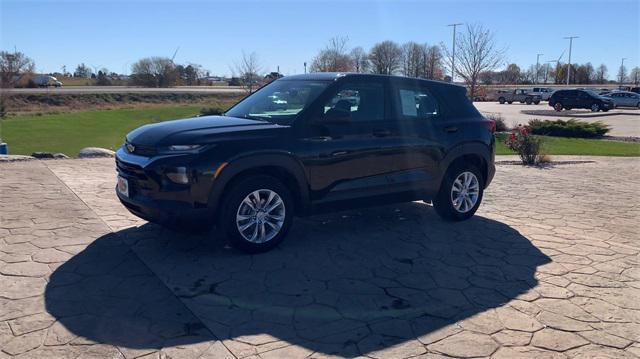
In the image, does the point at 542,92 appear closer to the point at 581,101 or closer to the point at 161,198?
the point at 581,101

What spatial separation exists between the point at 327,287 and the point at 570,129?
19.2 m

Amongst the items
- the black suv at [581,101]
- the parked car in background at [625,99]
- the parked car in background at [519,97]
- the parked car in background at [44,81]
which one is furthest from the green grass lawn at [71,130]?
the parked car in background at [519,97]

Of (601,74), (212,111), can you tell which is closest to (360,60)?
(212,111)

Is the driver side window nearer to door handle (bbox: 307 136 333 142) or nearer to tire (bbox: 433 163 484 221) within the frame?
door handle (bbox: 307 136 333 142)

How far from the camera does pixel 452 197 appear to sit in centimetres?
675

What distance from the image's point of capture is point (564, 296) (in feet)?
15.1

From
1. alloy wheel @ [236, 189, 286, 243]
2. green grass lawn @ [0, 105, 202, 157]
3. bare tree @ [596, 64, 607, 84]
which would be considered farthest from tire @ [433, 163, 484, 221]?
bare tree @ [596, 64, 607, 84]

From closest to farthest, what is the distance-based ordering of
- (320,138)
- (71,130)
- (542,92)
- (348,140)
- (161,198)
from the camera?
(161,198) < (320,138) < (348,140) < (71,130) < (542,92)

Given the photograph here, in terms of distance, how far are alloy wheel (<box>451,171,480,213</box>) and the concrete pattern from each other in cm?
23

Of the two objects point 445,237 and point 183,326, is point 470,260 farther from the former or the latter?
point 183,326

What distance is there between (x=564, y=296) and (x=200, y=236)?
3.59 m

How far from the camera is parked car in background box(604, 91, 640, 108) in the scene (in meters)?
42.9

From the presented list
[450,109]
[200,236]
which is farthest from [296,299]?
[450,109]

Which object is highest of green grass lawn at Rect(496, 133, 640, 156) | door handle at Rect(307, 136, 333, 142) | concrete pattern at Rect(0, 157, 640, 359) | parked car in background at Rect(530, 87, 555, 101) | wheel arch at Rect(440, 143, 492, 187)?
parked car in background at Rect(530, 87, 555, 101)
